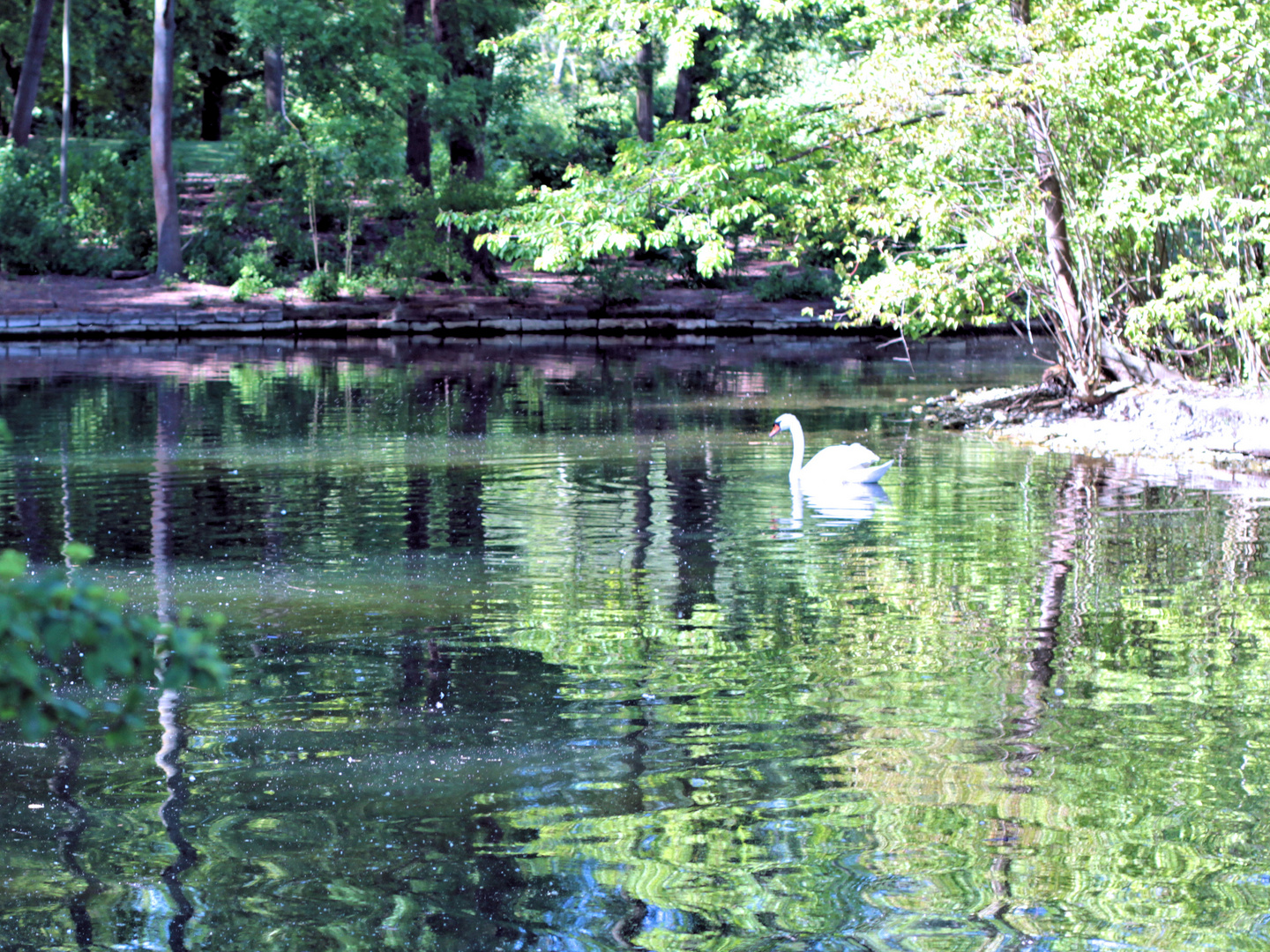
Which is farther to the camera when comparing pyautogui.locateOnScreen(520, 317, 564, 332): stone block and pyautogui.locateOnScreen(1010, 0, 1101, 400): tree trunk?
pyautogui.locateOnScreen(520, 317, 564, 332): stone block

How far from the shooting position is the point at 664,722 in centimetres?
729

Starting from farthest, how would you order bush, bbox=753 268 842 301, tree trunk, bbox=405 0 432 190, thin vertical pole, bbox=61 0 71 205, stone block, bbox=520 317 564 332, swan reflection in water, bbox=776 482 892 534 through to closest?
bush, bbox=753 268 842 301, tree trunk, bbox=405 0 432 190, thin vertical pole, bbox=61 0 71 205, stone block, bbox=520 317 564 332, swan reflection in water, bbox=776 482 892 534

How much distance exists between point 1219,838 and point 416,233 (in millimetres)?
35903

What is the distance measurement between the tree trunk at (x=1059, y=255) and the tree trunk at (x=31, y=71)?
31687 millimetres

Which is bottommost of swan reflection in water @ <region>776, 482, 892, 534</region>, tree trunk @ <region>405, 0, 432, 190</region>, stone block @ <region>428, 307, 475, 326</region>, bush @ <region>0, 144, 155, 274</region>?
swan reflection in water @ <region>776, 482, 892, 534</region>

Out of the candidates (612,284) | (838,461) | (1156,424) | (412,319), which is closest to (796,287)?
(612,284)

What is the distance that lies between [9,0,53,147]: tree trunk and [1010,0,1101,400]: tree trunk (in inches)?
1248

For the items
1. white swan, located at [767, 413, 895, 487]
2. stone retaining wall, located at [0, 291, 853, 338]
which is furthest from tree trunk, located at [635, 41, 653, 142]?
white swan, located at [767, 413, 895, 487]

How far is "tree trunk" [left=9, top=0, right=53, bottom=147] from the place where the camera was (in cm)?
4172

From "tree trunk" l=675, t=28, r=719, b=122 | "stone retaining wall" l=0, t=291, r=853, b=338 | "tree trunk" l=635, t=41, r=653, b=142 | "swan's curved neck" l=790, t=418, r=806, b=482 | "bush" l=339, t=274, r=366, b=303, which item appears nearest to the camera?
"swan's curved neck" l=790, t=418, r=806, b=482

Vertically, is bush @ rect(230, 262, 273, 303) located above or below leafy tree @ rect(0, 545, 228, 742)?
above

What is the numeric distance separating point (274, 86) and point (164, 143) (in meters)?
6.56

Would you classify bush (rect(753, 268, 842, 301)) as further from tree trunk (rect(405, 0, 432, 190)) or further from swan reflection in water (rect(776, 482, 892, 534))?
swan reflection in water (rect(776, 482, 892, 534))

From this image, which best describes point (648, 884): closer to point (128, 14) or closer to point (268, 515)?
point (268, 515)
